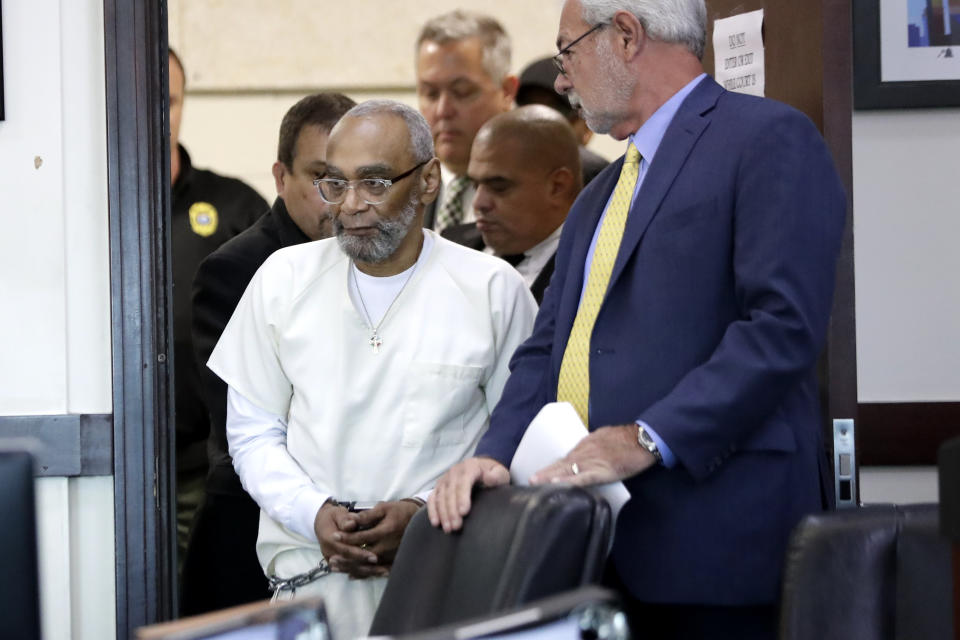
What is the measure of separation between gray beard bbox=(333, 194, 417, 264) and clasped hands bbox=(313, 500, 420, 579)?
1.61ft

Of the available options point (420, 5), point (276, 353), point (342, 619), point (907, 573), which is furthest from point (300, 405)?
point (420, 5)

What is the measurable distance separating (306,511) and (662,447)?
2.47 feet

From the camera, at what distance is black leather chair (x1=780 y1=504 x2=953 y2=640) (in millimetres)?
1555

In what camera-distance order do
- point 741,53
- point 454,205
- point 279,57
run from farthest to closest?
point 279,57 < point 454,205 < point 741,53

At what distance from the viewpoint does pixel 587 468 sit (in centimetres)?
189

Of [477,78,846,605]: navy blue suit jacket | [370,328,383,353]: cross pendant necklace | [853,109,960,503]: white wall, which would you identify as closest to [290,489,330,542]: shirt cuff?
[370,328,383,353]: cross pendant necklace

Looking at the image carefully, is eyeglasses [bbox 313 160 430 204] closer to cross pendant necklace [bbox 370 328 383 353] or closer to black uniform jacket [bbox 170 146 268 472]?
cross pendant necklace [bbox 370 328 383 353]

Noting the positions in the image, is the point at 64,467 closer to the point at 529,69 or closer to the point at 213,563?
the point at 213,563

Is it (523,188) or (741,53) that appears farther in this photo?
(523,188)

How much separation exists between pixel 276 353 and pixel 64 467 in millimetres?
564

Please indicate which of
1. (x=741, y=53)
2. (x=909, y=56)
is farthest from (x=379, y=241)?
(x=909, y=56)

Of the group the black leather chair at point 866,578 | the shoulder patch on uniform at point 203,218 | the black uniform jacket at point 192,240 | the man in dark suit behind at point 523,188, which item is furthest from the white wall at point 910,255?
the shoulder patch on uniform at point 203,218

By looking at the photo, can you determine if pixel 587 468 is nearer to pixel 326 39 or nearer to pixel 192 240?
pixel 192 240

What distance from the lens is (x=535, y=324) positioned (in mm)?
2361
